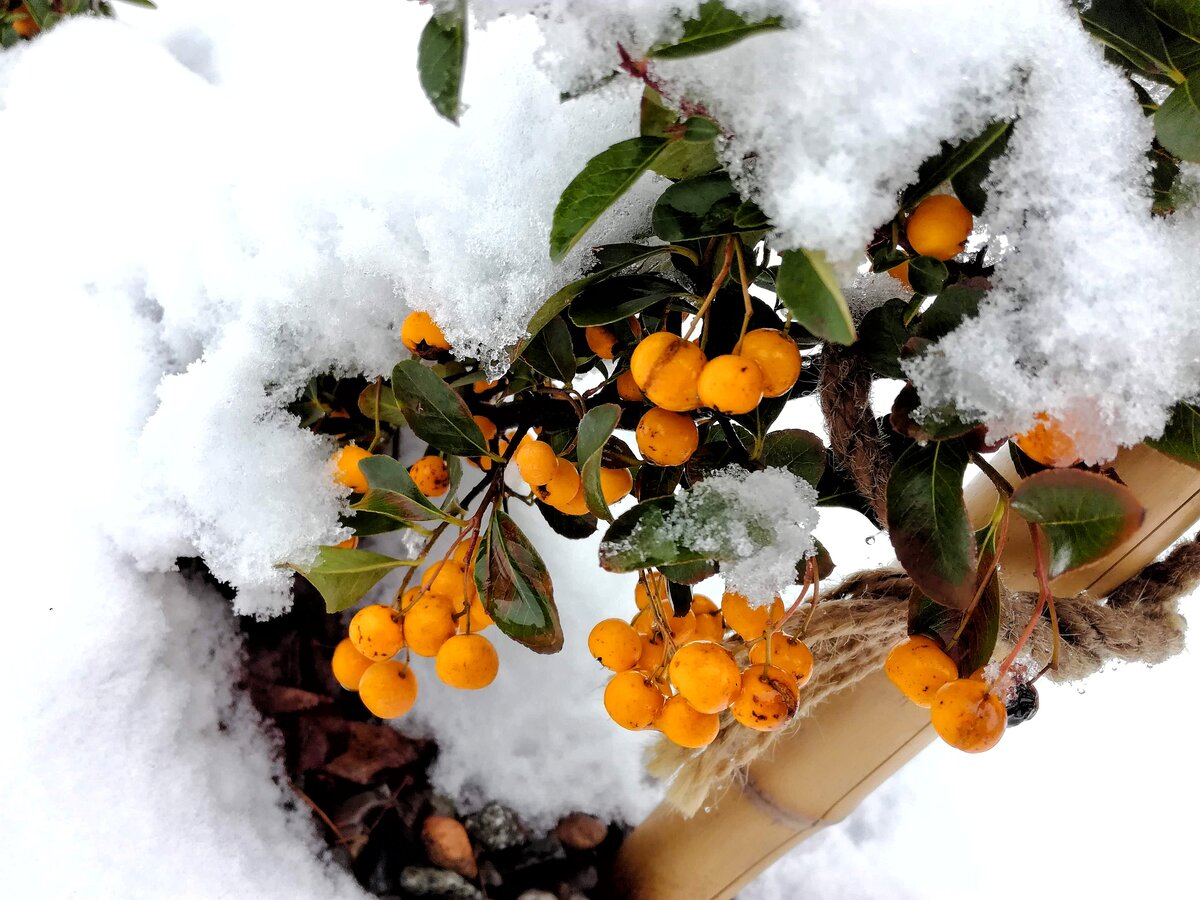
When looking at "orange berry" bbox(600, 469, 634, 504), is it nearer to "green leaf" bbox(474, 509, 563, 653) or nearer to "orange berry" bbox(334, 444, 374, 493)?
"green leaf" bbox(474, 509, 563, 653)

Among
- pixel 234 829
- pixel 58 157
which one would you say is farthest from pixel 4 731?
pixel 58 157

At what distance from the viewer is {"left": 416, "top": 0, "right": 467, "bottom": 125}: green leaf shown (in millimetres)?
298

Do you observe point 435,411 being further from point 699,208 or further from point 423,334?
point 699,208

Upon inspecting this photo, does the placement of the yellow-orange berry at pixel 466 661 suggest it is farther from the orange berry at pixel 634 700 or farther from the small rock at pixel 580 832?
the small rock at pixel 580 832

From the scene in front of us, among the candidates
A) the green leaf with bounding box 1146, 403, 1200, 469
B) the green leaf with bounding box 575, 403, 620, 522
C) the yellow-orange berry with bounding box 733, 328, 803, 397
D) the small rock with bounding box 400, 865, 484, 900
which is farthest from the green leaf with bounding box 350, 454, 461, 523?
the small rock with bounding box 400, 865, 484, 900

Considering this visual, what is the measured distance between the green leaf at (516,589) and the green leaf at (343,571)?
6 cm

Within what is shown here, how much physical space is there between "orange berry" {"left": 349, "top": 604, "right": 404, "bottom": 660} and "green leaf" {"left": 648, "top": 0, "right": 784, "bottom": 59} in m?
0.36

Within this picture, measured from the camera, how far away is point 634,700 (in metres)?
0.48

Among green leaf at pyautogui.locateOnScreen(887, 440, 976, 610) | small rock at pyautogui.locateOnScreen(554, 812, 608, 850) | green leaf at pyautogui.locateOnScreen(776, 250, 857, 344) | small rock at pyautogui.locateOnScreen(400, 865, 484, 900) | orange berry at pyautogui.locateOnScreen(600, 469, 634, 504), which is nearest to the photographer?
green leaf at pyautogui.locateOnScreen(776, 250, 857, 344)

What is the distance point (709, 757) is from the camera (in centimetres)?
72

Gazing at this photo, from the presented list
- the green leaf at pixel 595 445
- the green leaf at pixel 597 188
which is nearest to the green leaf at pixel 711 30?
the green leaf at pixel 597 188

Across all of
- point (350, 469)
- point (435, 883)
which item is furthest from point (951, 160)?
point (435, 883)

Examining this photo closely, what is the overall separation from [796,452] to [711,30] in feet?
0.89

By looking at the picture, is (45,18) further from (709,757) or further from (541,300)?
(709,757)
